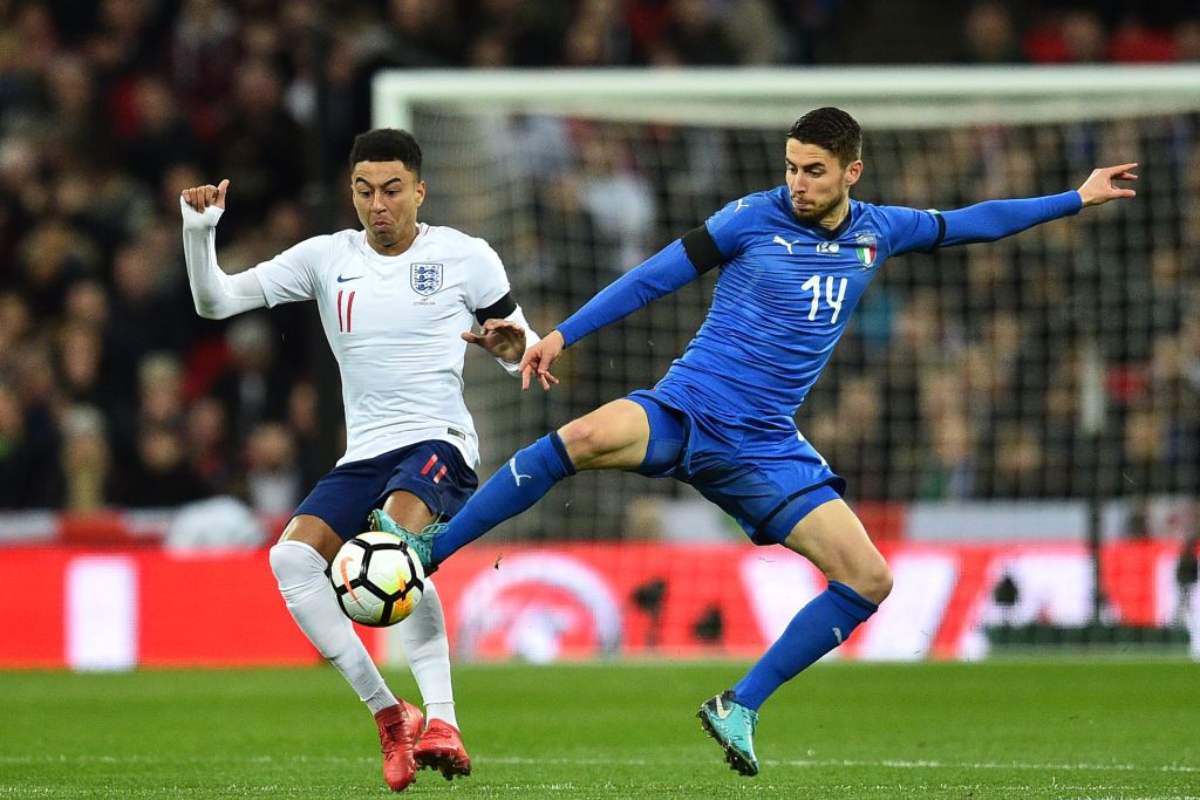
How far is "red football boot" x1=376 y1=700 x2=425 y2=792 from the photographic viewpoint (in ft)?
23.3

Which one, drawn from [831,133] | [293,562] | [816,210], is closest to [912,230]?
[816,210]

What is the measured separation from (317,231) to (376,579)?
803 cm

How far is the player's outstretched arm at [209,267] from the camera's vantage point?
7.43 m

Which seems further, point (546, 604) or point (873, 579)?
point (546, 604)

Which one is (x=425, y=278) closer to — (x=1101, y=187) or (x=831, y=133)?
(x=831, y=133)

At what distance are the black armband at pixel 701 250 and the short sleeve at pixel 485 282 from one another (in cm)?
78

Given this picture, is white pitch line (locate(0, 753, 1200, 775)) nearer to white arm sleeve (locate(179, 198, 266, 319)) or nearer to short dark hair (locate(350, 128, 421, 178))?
white arm sleeve (locate(179, 198, 266, 319))

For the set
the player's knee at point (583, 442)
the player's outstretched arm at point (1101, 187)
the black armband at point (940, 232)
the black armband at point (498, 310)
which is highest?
the player's outstretched arm at point (1101, 187)

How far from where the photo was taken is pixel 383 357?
7492mm

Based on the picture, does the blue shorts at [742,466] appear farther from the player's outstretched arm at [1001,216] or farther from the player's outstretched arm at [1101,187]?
the player's outstretched arm at [1101,187]

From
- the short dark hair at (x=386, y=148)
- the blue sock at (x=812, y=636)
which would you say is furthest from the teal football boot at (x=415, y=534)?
the short dark hair at (x=386, y=148)

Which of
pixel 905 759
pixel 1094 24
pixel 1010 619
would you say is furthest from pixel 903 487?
pixel 905 759

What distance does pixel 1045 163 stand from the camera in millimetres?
15680

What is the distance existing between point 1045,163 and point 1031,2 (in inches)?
146
